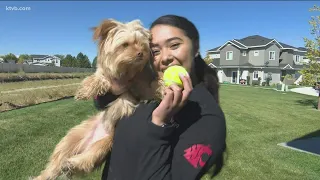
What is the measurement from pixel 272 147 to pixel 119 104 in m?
8.67

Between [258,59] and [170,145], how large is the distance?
64885mm

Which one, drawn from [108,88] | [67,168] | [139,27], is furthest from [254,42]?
[67,168]

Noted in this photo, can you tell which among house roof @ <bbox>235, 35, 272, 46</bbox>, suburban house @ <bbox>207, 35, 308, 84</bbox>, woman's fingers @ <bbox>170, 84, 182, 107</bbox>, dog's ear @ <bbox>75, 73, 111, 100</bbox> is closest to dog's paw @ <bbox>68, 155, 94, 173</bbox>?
dog's ear @ <bbox>75, 73, 111, 100</bbox>

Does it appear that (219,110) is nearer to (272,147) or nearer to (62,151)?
(62,151)

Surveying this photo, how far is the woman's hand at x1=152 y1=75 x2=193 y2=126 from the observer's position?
1.84 meters

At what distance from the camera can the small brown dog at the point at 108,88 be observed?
9.10 ft

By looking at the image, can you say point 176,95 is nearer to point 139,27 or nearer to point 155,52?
point 155,52

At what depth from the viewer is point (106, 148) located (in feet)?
9.02

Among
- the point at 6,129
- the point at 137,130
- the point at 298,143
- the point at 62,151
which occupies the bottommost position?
the point at 298,143

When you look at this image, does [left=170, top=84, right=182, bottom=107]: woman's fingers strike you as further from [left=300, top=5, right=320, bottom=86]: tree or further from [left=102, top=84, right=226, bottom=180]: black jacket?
[left=300, top=5, right=320, bottom=86]: tree

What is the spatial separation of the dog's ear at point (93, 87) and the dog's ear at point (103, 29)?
363mm

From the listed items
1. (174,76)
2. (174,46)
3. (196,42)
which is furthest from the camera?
(196,42)

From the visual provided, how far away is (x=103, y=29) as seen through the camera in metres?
3.03

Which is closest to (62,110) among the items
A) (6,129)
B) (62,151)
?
(6,129)
